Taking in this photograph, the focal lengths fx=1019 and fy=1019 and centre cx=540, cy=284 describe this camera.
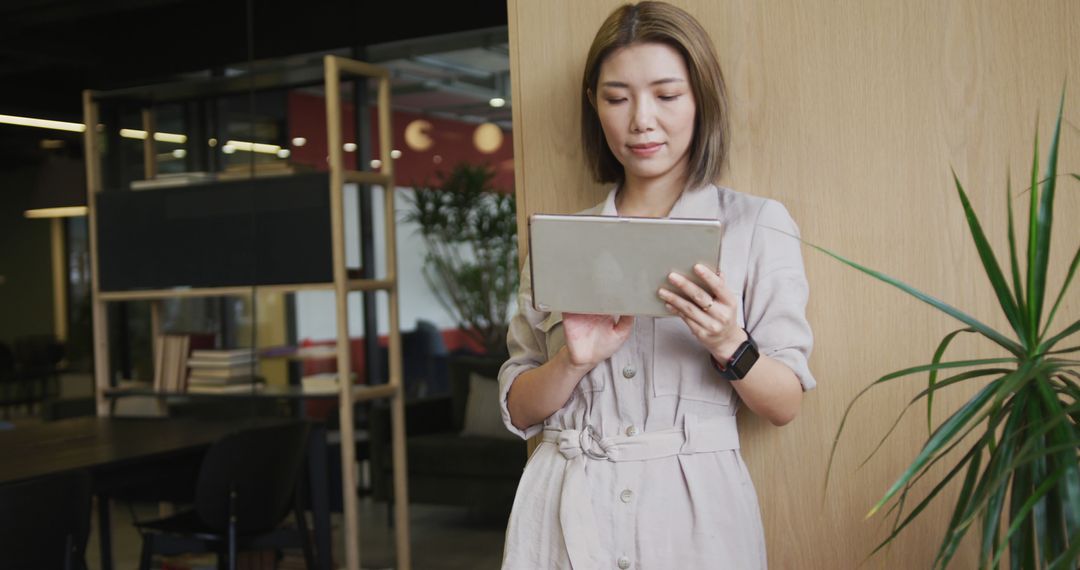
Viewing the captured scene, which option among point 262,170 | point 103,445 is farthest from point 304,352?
point 103,445

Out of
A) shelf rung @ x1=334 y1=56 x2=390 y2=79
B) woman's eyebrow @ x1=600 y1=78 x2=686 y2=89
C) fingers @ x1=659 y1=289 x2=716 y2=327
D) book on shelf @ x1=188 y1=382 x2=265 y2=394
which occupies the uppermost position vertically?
shelf rung @ x1=334 y1=56 x2=390 y2=79

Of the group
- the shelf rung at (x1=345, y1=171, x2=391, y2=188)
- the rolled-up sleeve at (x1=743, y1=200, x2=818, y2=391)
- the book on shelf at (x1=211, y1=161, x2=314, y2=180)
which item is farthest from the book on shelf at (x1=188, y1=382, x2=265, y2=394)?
the rolled-up sleeve at (x1=743, y1=200, x2=818, y2=391)

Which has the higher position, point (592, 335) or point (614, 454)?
point (592, 335)

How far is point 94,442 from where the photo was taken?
3328 mm

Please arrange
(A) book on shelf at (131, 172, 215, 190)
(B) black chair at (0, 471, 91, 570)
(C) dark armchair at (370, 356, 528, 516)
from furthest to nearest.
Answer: (C) dark armchair at (370, 356, 528, 516) < (A) book on shelf at (131, 172, 215, 190) < (B) black chair at (0, 471, 91, 570)

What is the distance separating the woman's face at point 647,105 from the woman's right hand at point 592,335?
275 millimetres

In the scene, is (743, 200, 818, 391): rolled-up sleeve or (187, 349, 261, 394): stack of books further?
(187, 349, 261, 394): stack of books

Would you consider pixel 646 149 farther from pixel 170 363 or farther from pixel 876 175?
pixel 170 363

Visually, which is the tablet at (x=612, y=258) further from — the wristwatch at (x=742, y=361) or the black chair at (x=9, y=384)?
the black chair at (x=9, y=384)

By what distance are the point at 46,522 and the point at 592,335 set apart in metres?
2.04

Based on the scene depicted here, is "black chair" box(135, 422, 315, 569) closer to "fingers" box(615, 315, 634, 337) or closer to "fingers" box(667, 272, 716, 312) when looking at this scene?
"fingers" box(615, 315, 634, 337)

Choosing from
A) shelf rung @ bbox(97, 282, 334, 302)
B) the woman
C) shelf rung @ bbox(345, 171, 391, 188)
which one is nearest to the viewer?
the woman

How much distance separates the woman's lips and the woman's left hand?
0.33 metres

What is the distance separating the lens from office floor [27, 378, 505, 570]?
11.6 feet
